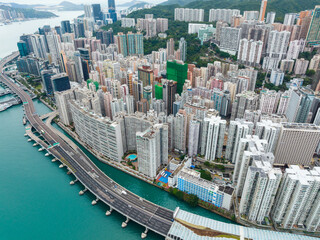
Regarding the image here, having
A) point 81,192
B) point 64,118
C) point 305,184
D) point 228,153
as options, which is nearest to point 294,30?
point 228,153

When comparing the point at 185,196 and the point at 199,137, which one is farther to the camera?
the point at 199,137

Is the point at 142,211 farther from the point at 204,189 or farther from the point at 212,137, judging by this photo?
the point at 212,137

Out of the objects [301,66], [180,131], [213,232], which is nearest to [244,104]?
[180,131]

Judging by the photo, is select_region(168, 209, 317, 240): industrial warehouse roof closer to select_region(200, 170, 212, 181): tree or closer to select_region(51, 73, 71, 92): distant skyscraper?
select_region(200, 170, 212, 181): tree

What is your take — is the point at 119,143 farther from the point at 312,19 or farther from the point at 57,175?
the point at 312,19

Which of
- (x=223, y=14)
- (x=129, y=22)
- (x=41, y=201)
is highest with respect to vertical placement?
(x=223, y=14)

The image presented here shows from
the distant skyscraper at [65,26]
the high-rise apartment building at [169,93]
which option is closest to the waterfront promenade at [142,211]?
the high-rise apartment building at [169,93]
